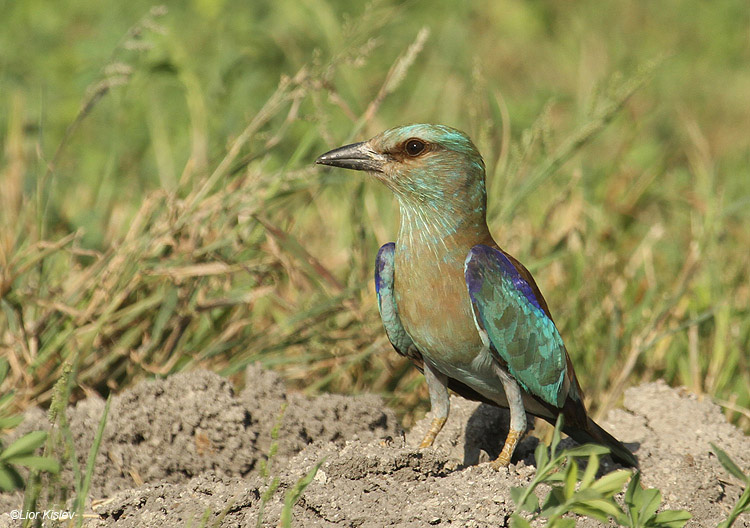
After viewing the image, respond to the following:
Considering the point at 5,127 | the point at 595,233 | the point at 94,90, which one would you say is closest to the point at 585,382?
the point at 595,233

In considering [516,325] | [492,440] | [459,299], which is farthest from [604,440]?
[459,299]

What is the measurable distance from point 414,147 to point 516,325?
74 cm

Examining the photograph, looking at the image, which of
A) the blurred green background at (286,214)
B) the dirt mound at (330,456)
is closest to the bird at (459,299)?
the dirt mound at (330,456)

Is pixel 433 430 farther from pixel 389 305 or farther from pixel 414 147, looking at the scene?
pixel 414 147

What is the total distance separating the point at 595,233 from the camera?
4.69 m

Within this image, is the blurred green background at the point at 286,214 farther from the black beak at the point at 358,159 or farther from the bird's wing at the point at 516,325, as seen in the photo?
the bird's wing at the point at 516,325

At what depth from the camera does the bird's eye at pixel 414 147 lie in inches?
127

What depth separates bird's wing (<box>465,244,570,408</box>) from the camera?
291 centimetres

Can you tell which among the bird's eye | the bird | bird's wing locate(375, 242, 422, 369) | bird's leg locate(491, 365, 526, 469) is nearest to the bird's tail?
the bird

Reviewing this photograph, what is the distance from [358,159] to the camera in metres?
3.29

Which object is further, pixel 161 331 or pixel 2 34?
pixel 2 34

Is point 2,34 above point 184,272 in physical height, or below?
above

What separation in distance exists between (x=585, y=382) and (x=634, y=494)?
189 cm

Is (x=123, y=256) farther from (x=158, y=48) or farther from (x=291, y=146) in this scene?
(x=291, y=146)
